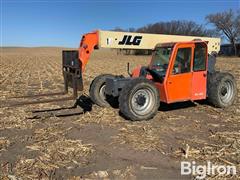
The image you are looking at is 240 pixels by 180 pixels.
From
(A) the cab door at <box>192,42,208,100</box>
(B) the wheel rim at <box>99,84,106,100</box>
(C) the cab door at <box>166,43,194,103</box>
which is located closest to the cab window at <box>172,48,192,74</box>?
(C) the cab door at <box>166,43,194,103</box>

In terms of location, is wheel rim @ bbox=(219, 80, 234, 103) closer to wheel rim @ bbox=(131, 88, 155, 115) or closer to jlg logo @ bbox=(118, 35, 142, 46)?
wheel rim @ bbox=(131, 88, 155, 115)

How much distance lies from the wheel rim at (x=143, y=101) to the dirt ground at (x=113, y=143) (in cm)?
31

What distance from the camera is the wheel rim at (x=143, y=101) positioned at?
8.36 m

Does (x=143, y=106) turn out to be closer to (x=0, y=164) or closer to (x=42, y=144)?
(x=42, y=144)

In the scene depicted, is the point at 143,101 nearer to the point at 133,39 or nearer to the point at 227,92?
the point at 133,39

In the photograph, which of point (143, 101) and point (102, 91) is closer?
point (143, 101)

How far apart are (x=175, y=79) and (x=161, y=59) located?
0.88 m

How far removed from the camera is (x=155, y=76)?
357 inches

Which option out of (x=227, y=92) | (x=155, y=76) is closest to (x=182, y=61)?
(x=155, y=76)

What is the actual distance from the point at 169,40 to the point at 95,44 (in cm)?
227

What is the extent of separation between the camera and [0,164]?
5711 millimetres

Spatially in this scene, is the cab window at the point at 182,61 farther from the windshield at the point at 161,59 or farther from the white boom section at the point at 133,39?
the white boom section at the point at 133,39

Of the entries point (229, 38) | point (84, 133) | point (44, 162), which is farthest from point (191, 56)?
point (229, 38)

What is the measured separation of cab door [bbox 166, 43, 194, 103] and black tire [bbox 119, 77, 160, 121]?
0.53 metres
